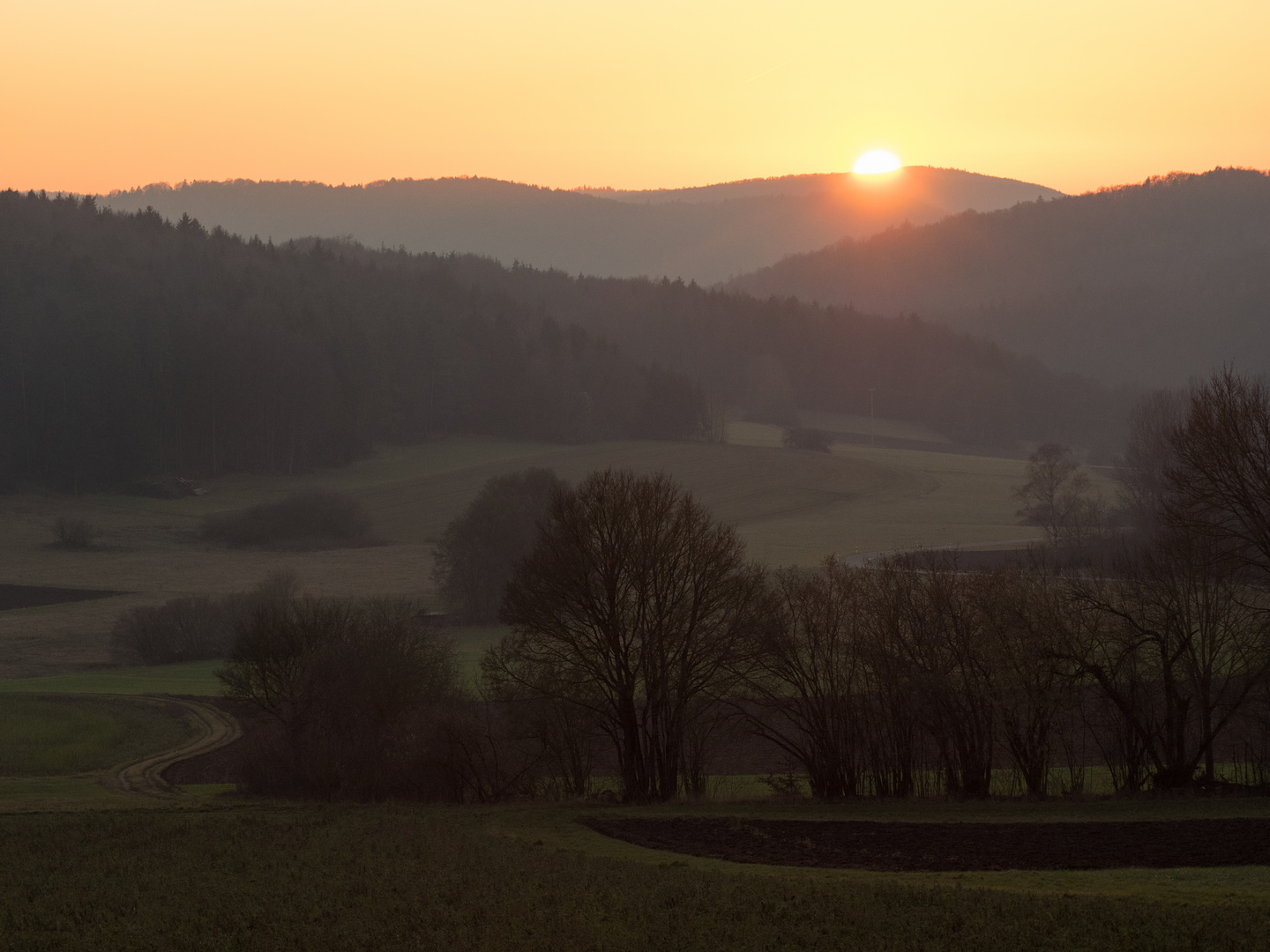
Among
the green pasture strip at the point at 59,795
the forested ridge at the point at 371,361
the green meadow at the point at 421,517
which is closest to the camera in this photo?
the green pasture strip at the point at 59,795

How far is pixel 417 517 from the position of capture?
8938 centimetres

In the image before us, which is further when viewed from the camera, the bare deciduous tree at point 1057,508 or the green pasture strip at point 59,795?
the bare deciduous tree at point 1057,508

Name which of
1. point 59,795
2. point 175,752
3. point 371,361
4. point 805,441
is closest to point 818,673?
point 59,795

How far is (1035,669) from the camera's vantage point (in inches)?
1054

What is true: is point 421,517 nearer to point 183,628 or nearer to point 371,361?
point 183,628

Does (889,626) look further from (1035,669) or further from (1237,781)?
(1237,781)

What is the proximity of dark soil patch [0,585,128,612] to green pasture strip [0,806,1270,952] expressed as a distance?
48636 millimetres

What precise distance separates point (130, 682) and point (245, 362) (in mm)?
60970

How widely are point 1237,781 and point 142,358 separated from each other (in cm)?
9617

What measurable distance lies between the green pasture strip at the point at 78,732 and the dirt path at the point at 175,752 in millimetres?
531

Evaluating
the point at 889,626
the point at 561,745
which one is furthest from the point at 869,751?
the point at 561,745

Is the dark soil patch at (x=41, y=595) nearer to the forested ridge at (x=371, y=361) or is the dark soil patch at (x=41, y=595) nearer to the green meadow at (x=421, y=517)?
the green meadow at (x=421, y=517)

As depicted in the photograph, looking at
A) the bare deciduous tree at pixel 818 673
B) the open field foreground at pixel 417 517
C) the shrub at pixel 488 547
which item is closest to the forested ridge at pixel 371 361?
the open field foreground at pixel 417 517

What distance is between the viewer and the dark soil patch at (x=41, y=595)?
215 feet
